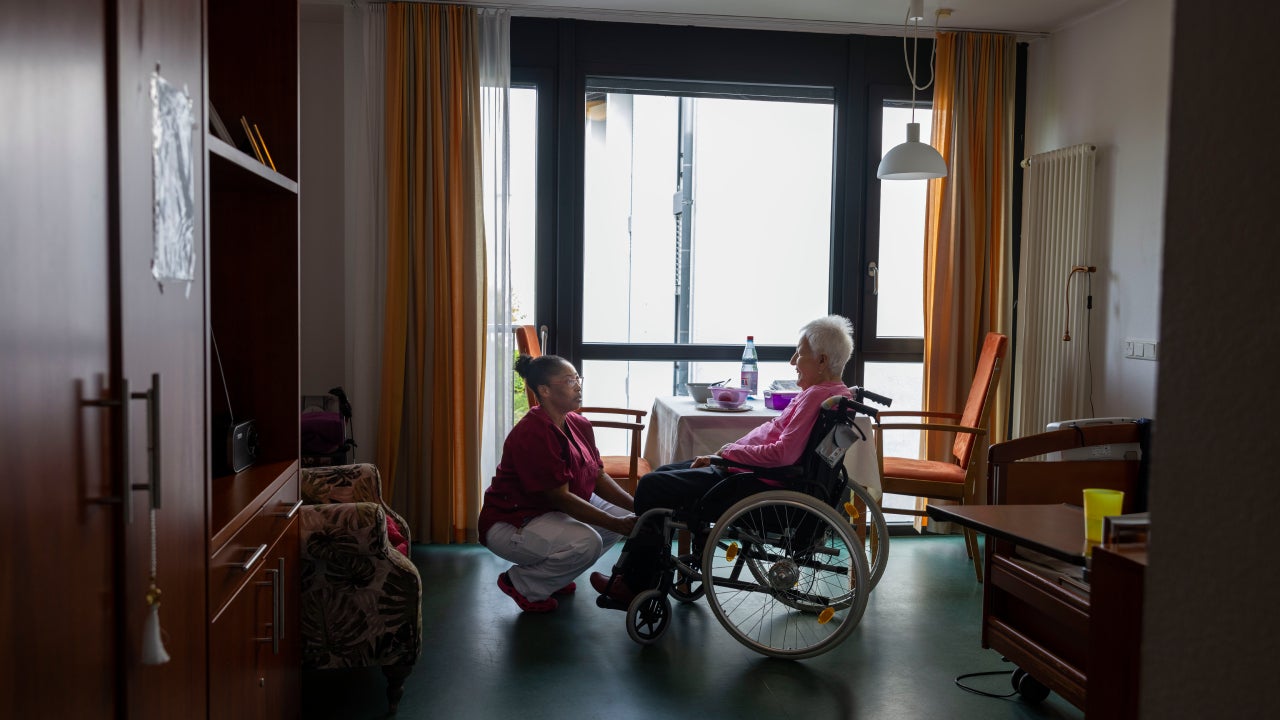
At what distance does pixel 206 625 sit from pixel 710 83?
3834 mm

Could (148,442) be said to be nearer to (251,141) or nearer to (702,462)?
(251,141)

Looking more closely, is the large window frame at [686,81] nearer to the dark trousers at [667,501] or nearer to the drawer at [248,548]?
the dark trousers at [667,501]

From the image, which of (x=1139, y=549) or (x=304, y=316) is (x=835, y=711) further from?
(x=304, y=316)

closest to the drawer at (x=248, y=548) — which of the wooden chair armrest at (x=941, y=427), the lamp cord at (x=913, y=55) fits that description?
the wooden chair armrest at (x=941, y=427)

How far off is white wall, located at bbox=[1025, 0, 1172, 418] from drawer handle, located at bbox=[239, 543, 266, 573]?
3.51m

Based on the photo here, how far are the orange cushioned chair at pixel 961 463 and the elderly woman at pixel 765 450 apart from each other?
920 millimetres

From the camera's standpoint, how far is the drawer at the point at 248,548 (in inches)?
63.6

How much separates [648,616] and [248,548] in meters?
1.59

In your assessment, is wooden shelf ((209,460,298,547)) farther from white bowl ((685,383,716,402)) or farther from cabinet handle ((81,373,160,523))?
white bowl ((685,383,716,402))

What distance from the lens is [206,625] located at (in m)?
1.56

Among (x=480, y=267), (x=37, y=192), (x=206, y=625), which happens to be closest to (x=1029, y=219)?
(x=480, y=267)

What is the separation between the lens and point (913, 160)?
13.3ft

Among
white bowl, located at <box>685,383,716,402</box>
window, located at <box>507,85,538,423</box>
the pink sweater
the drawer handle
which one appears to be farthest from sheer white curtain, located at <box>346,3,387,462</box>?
the drawer handle

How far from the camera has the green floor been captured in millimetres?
2650
